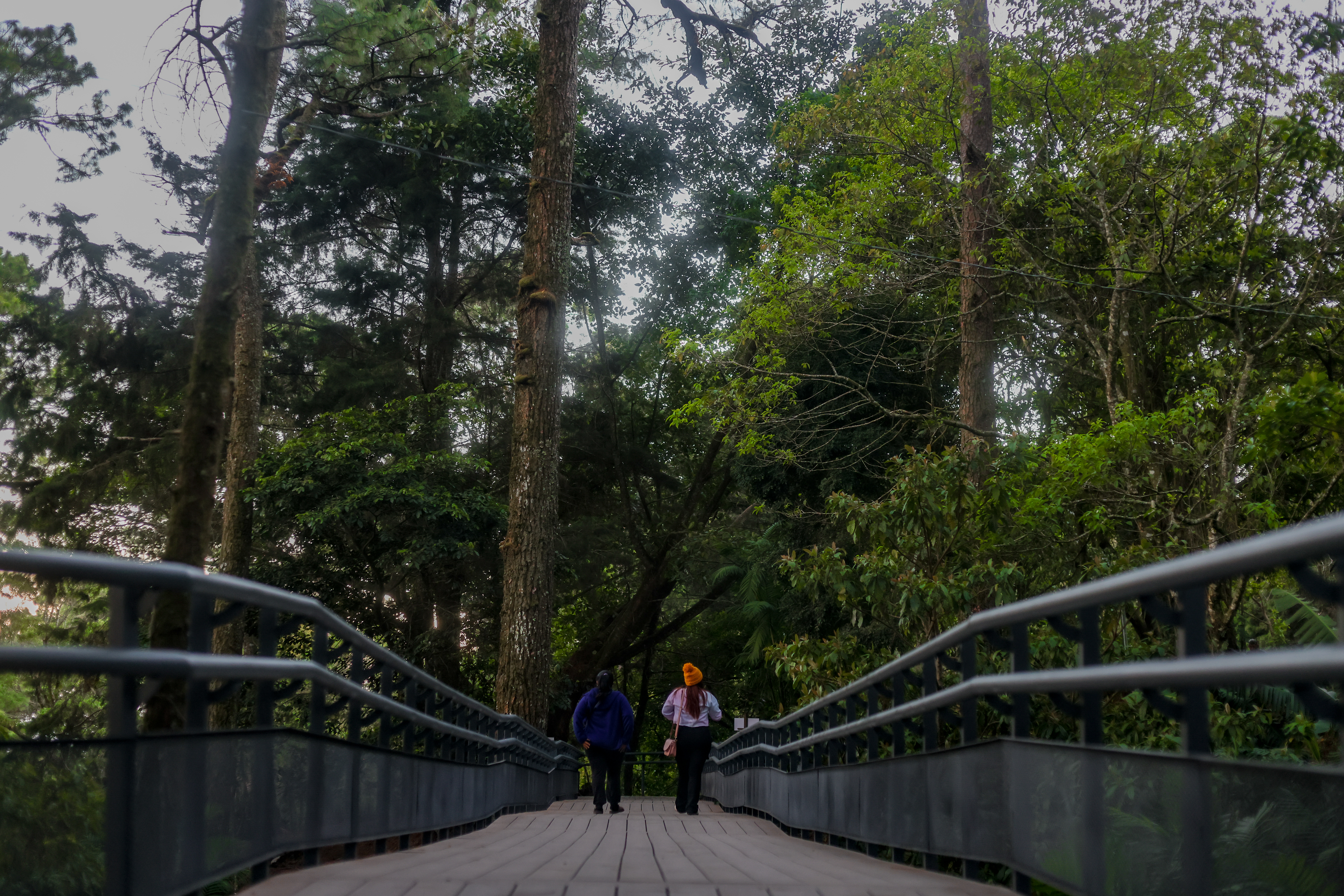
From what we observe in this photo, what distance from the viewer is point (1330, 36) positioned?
1092 cm

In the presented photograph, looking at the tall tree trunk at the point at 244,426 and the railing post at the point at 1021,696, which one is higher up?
the tall tree trunk at the point at 244,426

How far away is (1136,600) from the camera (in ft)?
10.8

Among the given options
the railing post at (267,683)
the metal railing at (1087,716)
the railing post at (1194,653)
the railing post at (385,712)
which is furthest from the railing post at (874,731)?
the railing post at (1194,653)

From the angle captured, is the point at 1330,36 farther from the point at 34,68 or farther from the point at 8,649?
the point at 34,68

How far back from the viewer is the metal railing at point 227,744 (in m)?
3.02

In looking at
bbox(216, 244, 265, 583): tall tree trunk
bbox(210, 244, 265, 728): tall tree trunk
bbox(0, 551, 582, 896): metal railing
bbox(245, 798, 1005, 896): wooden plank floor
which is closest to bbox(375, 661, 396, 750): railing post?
bbox(0, 551, 582, 896): metal railing

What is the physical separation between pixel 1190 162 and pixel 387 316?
18078 millimetres

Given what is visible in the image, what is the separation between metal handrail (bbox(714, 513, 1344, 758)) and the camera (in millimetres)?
2250

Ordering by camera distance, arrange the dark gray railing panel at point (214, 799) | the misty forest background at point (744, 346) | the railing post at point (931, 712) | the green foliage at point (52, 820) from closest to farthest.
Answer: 1. the green foliage at point (52, 820)
2. the dark gray railing panel at point (214, 799)
3. the railing post at point (931, 712)
4. the misty forest background at point (744, 346)

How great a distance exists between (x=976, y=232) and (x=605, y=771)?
29.0ft

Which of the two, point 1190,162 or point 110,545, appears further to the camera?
point 110,545

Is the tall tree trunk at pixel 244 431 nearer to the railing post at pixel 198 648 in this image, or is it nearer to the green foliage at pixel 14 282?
the green foliage at pixel 14 282

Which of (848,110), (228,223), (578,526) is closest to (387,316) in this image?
(578,526)

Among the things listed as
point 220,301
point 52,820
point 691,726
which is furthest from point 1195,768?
point 691,726
